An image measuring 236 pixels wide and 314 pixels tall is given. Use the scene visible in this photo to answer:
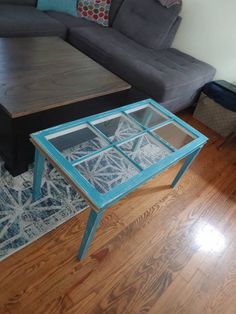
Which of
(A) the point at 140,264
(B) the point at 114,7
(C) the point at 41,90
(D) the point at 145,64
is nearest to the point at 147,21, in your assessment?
(B) the point at 114,7

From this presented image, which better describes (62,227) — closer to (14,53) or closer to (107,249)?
(107,249)

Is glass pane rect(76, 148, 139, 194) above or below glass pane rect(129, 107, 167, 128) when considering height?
below

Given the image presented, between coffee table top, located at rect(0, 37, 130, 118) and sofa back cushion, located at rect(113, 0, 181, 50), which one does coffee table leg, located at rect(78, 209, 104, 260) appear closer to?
coffee table top, located at rect(0, 37, 130, 118)

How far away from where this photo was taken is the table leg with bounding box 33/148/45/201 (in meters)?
1.06

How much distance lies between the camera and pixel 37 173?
112 cm

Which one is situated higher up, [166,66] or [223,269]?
[166,66]

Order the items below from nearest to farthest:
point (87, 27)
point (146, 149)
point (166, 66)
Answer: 1. point (146, 149)
2. point (166, 66)
3. point (87, 27)

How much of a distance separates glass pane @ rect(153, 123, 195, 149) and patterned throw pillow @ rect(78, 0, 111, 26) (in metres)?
1.54

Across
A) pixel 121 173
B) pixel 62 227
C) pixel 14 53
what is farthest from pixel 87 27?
pixel 62 227

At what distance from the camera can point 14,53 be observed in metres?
1.41

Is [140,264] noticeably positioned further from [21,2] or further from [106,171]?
[21,2]

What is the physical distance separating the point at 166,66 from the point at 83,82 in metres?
0.89

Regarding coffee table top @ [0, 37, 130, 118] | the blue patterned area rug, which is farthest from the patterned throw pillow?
the blue patterned area rug

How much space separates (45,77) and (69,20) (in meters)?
1.22
